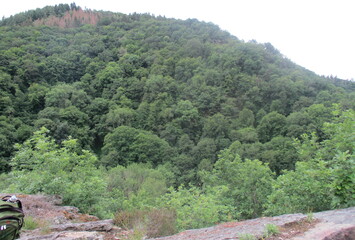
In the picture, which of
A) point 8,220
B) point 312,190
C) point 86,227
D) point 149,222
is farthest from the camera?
point 312,190

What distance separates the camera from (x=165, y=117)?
57062mm

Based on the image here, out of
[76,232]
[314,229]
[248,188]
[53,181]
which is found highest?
[53,181]

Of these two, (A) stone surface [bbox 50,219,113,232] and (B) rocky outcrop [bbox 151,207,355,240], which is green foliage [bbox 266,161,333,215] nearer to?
(B) rocky outcrop [bbox 151,207,355,240]

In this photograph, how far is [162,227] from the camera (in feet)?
17.5

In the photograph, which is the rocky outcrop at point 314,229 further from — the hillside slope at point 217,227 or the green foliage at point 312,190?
the green foliage at point 312,190

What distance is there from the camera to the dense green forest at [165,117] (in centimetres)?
921

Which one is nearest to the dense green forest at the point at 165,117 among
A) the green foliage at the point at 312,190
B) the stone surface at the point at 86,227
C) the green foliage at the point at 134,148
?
the green foliage at the point at 312,190

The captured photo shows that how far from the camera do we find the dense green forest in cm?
921

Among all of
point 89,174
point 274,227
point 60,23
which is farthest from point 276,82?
point 60,23

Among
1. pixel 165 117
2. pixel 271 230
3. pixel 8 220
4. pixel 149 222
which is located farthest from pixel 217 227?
pixel 165 117

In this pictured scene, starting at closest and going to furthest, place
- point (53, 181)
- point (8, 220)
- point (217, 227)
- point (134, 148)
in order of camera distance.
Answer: point (8, 220)
point (217, 227)
point (53, 181)
point (134, 148)

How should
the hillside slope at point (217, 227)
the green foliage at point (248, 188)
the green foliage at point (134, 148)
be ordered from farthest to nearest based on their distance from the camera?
the green foliage at point (134, 148)
the green foliage at point (248, 188)
the hillside slope at point (217, 227)

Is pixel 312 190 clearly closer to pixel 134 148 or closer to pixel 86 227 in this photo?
pixel 86 227

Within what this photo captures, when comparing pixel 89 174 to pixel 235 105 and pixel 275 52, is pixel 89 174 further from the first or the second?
pixel 275 52
